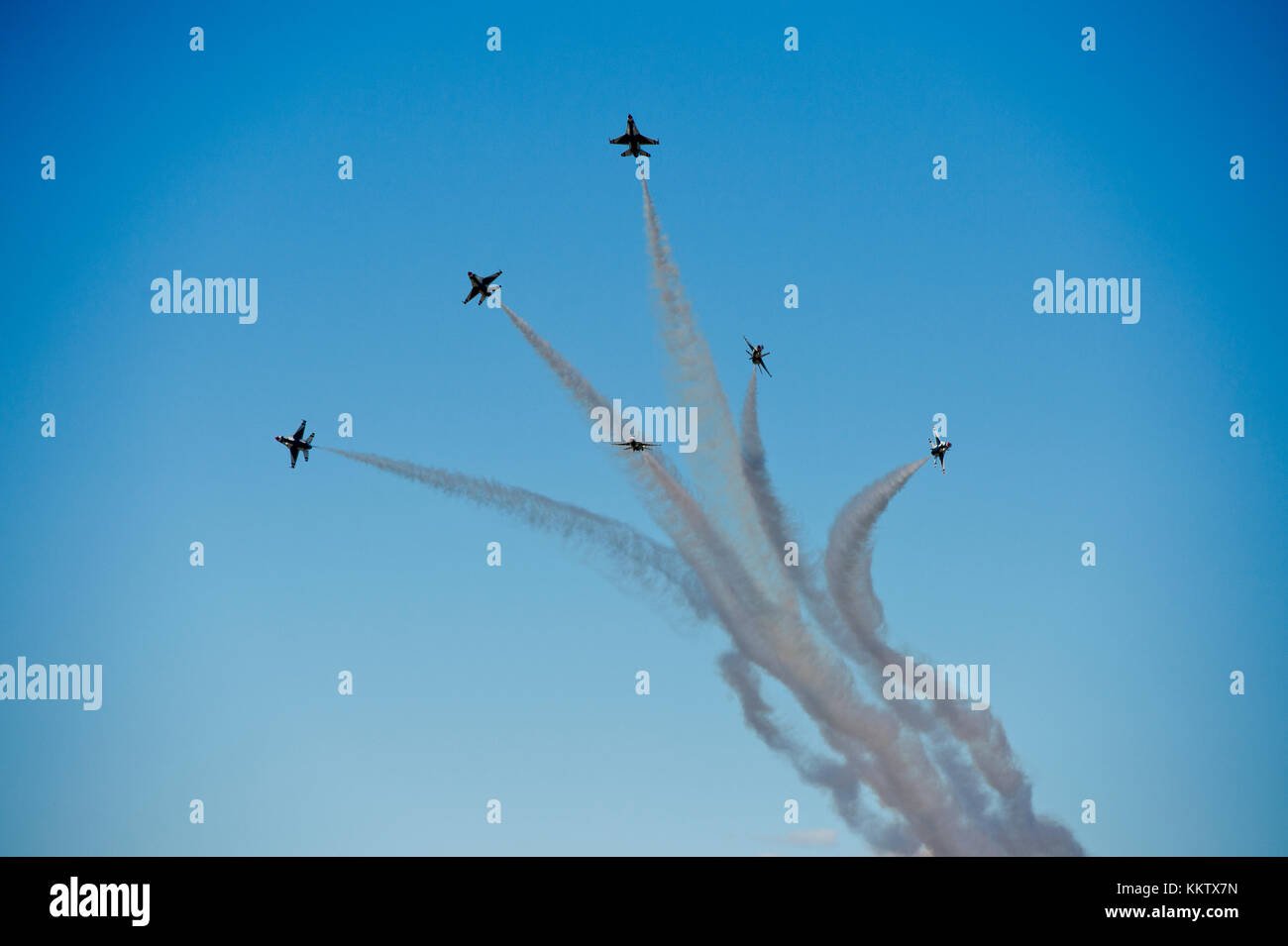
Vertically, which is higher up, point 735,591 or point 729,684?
point 735,591

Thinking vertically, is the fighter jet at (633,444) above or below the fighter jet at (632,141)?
below

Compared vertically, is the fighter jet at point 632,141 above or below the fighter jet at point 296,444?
above

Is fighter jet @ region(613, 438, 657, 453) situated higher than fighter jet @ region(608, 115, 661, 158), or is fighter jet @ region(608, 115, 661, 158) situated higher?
fighter jet @ region(608, 115, 661, 158)

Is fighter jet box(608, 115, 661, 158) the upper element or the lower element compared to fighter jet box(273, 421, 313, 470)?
upper
